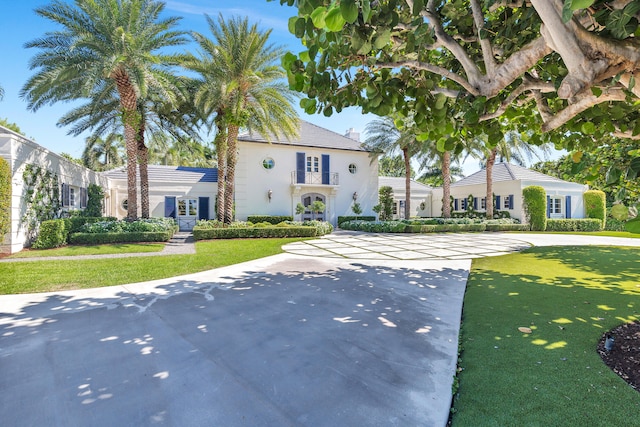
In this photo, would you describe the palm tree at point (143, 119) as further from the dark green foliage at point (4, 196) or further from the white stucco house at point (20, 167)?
the dark green foliage at point (4, 196)

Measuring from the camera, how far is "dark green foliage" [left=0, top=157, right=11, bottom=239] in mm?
9102

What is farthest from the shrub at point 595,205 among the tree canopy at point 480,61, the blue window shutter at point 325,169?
the tree canopy at point 480,61

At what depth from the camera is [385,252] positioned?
1080 centimetres

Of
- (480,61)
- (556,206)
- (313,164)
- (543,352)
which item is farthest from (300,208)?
(556,206)

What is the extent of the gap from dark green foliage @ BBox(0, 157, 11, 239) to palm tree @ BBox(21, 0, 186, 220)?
141 inches

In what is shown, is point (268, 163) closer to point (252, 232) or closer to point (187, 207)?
point (187, 207)

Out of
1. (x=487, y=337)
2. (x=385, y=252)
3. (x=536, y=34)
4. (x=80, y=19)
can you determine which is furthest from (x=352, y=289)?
(x=80, y=19)

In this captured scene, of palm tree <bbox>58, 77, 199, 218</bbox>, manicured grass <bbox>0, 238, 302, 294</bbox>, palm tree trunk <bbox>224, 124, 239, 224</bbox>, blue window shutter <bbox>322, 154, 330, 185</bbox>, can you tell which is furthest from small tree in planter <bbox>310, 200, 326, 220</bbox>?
manicured grass <bbox>0, 238, 302, 294</bbox>

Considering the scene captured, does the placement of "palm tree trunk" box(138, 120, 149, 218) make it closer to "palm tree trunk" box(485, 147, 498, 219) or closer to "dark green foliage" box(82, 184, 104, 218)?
"dark green foliage" box(82, 184, 104, 218)

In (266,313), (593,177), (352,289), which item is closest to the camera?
(593,177)

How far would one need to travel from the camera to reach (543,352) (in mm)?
3156

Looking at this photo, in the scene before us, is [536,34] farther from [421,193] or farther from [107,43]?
[421,193]

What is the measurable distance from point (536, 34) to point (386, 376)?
3.92m

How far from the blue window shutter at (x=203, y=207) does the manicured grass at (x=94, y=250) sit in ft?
35.6
